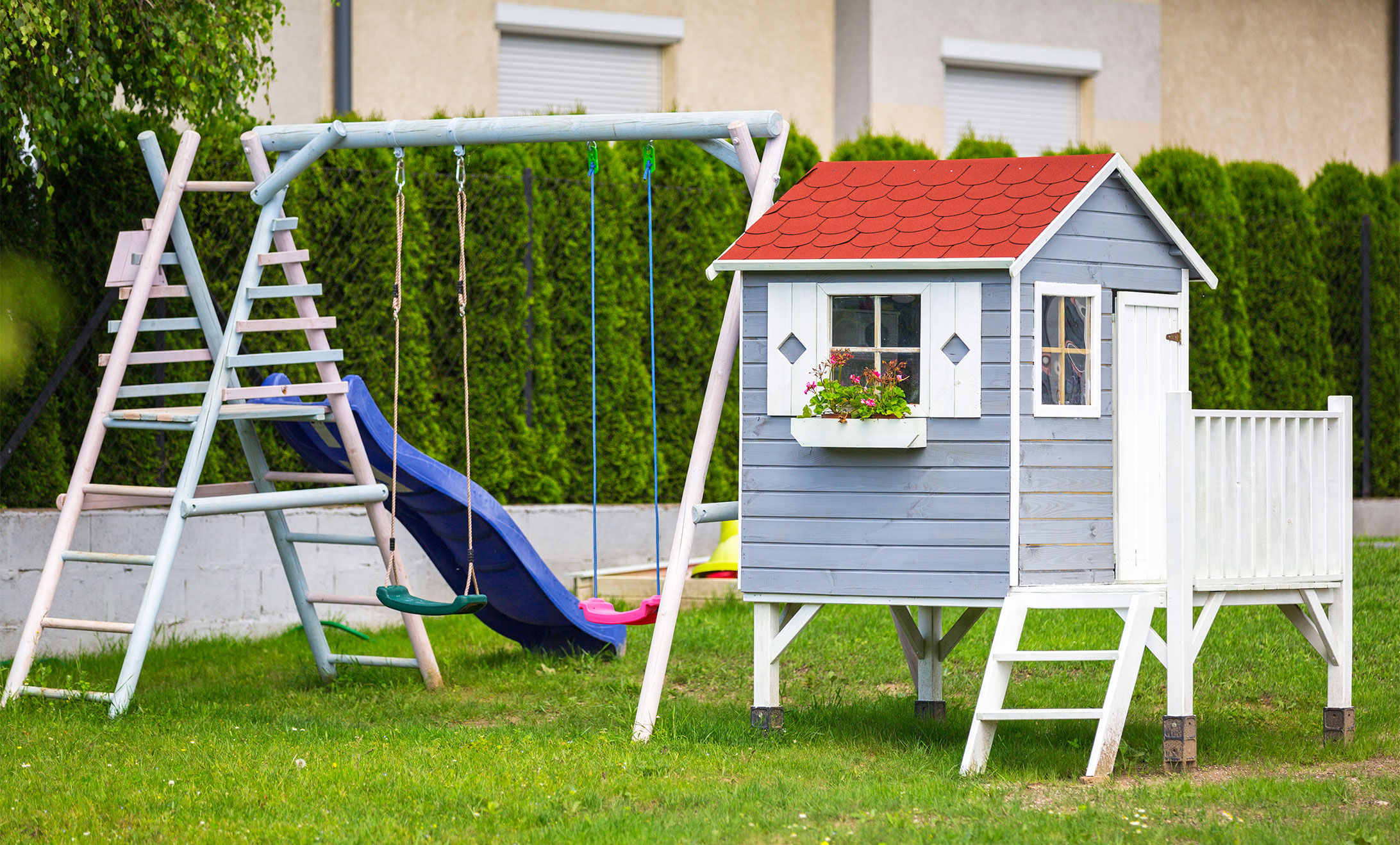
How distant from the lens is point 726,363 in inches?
237

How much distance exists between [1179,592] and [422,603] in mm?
2892

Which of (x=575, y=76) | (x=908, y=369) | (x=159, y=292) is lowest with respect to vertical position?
(x=908, y=369)

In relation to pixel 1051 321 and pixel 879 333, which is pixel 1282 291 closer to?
pixel 1051 321

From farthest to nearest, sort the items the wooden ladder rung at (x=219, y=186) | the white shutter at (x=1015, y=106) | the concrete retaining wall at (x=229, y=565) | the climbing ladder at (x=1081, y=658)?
the white shutter at (x=1015, y=106), the concrete retaining wall at (x=229, y=565), the wooden ladder rung at (x=219, y=186), the climbing ladder at (x=1081, y=658)

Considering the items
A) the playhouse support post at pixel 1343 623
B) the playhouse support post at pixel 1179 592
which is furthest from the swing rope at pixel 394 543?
the playhouse support post at pixel 1343 623

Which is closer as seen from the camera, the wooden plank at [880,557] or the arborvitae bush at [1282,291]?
the wooden plank at [880,557]

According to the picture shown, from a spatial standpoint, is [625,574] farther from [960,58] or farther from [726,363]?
[960,58]

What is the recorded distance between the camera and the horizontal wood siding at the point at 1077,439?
5.54 meters

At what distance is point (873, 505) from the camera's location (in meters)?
5.66

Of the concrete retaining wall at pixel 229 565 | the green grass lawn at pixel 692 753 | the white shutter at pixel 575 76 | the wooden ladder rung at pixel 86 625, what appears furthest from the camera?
the white shutter at pixel 575 76

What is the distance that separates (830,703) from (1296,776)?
2059 mm

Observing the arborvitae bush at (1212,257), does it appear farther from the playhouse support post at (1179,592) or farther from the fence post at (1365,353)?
the playhouse support post at (1179,592)

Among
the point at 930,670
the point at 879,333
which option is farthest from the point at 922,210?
the point at 930,670

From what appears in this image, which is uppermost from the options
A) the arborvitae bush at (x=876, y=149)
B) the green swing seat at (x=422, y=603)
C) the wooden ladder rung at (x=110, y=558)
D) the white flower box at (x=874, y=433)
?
the arborvitae bush at (x=876, y=149)
